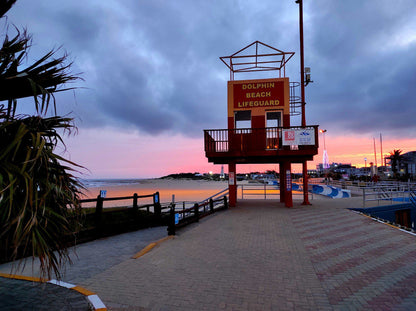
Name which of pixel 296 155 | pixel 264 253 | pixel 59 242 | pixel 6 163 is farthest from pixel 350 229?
pixel 6 163

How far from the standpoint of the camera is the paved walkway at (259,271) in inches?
152

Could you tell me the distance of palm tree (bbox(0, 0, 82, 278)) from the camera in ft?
7.82

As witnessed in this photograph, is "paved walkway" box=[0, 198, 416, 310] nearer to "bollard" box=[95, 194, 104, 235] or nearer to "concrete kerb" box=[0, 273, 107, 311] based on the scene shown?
"concrete kerb" box=[0, 273, 107, 311]

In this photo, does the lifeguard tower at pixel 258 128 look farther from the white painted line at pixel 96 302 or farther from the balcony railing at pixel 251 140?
the white painted line at pixel 96 302

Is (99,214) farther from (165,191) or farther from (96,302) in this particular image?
(165,191)

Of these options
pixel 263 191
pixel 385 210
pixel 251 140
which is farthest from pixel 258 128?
pixel 263 191

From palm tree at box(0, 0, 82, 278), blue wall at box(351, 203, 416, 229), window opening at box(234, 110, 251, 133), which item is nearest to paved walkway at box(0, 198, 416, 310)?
palm tree at box(0, 0, 82, 278)

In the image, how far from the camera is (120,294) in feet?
13.5

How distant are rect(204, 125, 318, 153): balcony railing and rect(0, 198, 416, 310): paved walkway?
6.32 m

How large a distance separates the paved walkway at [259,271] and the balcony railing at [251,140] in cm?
632

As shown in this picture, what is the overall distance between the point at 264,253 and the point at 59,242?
487cm

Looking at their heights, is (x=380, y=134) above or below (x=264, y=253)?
above

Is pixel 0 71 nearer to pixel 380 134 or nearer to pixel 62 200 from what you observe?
pixel 62 200

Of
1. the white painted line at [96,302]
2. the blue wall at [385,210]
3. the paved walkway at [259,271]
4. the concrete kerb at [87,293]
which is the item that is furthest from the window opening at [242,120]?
the white painted line at [96,302]
